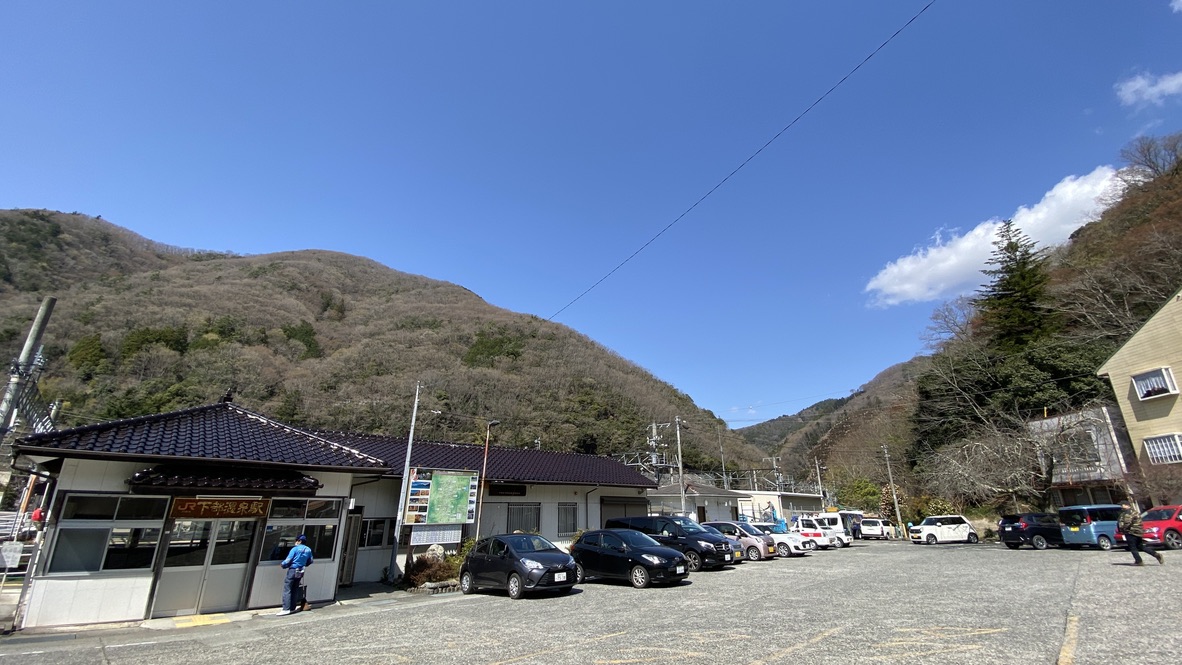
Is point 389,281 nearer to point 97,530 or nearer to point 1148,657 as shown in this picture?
point 97,530

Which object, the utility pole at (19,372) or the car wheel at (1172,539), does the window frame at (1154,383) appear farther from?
the utility pole at (19,372)

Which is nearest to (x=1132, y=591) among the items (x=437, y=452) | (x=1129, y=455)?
(x=437, y=452)

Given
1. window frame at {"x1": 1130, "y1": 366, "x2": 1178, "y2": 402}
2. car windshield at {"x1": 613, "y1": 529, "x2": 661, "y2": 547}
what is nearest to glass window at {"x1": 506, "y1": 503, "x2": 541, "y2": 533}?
car windshield at {"x1": 613, "y1": 529, "x2": 661, "y2": 547}

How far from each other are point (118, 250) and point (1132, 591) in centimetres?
12667

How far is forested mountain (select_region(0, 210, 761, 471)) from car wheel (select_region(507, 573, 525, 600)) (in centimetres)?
3898

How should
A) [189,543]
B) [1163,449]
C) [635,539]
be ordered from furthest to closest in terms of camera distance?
1. [1163,449]
2. [635,539]
3. [189,543]

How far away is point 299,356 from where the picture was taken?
215 feet

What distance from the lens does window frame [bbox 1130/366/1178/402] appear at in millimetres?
21984

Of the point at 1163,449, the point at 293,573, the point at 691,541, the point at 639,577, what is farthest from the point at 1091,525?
the point at 293,573

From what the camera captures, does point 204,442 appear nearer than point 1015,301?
Yes

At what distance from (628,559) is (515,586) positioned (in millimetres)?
3076

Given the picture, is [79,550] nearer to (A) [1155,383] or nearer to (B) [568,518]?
(B) [568,518]

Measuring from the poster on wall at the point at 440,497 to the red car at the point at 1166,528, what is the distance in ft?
73.6

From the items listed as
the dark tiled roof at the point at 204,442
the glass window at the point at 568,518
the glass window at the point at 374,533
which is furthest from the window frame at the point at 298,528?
the glass window at the point at 568,518
